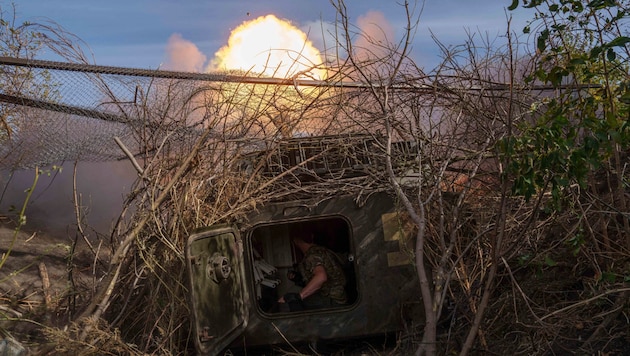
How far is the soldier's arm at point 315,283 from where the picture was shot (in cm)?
709

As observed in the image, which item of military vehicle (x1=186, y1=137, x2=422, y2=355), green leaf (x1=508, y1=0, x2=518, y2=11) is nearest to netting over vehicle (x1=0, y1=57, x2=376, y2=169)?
military vehicle (x1=186, y1=137, x2=422, y2=355)

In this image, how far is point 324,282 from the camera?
7.24 metres

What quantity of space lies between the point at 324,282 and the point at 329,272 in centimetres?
16

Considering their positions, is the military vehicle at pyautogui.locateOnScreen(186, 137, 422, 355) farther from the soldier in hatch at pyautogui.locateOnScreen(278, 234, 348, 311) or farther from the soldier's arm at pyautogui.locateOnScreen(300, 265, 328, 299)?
the soldier in hatch at pyautogui.locateOnScreen(278, 234, 348, 311)

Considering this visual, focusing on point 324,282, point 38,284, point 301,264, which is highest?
point 301,264

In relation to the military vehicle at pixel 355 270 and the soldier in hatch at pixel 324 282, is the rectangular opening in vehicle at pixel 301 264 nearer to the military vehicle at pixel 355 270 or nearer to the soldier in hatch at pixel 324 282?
the soldier in hatch at pixel 324 282

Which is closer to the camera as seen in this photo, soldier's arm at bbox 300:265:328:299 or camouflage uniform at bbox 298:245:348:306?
soldier's arm at bbox 300:265:328:299

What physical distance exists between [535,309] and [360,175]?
213cm

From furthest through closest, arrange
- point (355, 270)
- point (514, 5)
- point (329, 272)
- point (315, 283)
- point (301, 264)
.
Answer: point (301, 264), point (329, 272), point (315, 283), point (355, 270), point (514, 5)

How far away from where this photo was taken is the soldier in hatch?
732 cm

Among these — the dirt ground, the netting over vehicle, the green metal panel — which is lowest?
the dirt ground

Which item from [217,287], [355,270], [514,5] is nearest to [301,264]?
[355,270]

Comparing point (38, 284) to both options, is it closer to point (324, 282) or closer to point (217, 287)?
point (324, 282)

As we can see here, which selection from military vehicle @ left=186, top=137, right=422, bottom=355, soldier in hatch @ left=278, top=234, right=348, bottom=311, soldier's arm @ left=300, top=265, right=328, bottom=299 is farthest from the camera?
soldier in hatch @ left=278, top=234, right=348, bottom=311
